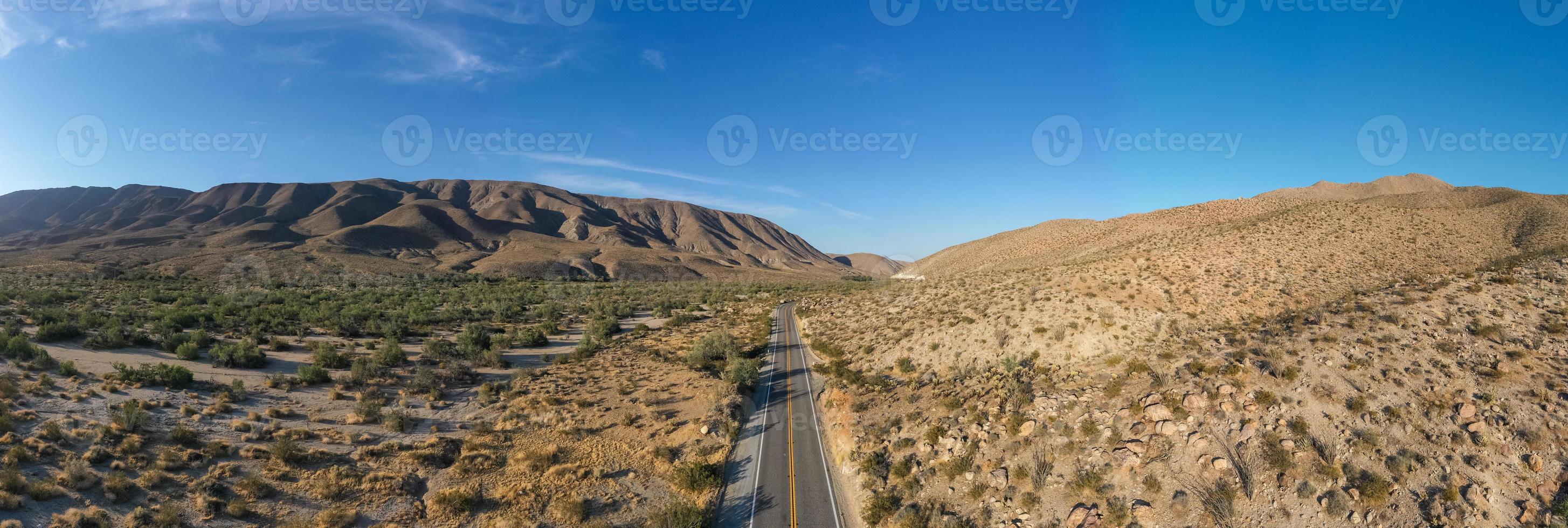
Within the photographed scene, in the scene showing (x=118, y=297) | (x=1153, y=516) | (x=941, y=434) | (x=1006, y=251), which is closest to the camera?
(x=1153, y=516)

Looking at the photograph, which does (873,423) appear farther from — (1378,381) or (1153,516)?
(1378,381)

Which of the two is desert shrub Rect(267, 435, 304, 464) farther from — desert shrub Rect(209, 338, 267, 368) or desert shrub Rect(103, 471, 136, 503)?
desert shrub Rect(209, 338, 267, 368)

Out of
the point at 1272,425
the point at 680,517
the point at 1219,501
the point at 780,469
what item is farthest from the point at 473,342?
the point at 1272,425

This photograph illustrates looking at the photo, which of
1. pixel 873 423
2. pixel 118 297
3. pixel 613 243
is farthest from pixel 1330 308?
pixel 613 243

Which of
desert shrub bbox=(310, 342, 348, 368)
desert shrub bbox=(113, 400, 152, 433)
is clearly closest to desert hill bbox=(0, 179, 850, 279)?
desert shrub bbox=(310, 342, 348, 368)

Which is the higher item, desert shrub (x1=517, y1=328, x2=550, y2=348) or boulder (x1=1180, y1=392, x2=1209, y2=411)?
boulder (x1=1180, y1=392, x2=1209, y2=411)
